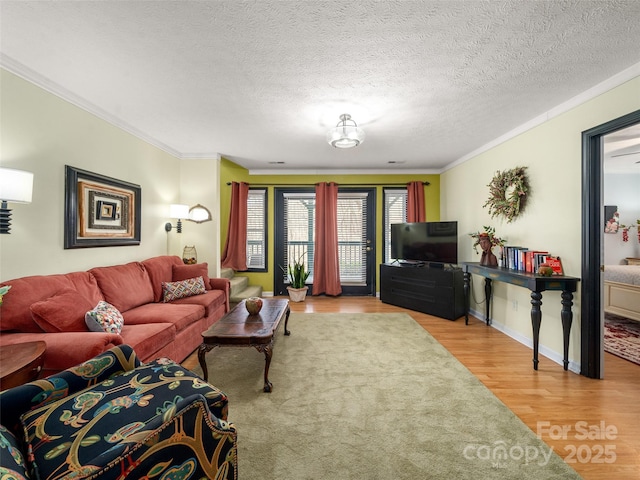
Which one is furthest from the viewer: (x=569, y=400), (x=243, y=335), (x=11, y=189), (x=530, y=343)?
(x=530, y=343)

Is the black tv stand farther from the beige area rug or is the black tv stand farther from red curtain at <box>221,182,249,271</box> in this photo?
red curtain at <box>221,182,249,271</box>

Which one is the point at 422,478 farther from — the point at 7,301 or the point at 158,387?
the point at 7,301

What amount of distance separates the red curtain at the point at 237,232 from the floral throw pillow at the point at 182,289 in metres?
1.87

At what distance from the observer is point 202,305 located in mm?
3260

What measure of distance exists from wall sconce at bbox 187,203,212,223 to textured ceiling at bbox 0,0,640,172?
135cm

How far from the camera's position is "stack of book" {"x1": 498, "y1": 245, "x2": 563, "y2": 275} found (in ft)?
9.21

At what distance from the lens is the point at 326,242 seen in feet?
18.2

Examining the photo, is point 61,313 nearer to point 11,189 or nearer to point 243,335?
point 11,189

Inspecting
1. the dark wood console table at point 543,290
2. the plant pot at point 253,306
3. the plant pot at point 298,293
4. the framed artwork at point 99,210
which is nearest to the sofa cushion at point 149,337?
the plant pot at point 253,306

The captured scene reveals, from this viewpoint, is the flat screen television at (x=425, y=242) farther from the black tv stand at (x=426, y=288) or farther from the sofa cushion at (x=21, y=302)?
the sofa cushion at (x=21, y=302)

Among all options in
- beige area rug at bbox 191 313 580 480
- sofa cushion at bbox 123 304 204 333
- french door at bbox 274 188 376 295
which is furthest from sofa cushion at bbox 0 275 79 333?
french door at bbox 274 188 376 295

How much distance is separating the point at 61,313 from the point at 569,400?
149 inches

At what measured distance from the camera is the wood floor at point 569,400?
1652mm

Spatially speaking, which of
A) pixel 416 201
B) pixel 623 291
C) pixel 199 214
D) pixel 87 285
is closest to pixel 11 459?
pixel 87 285
